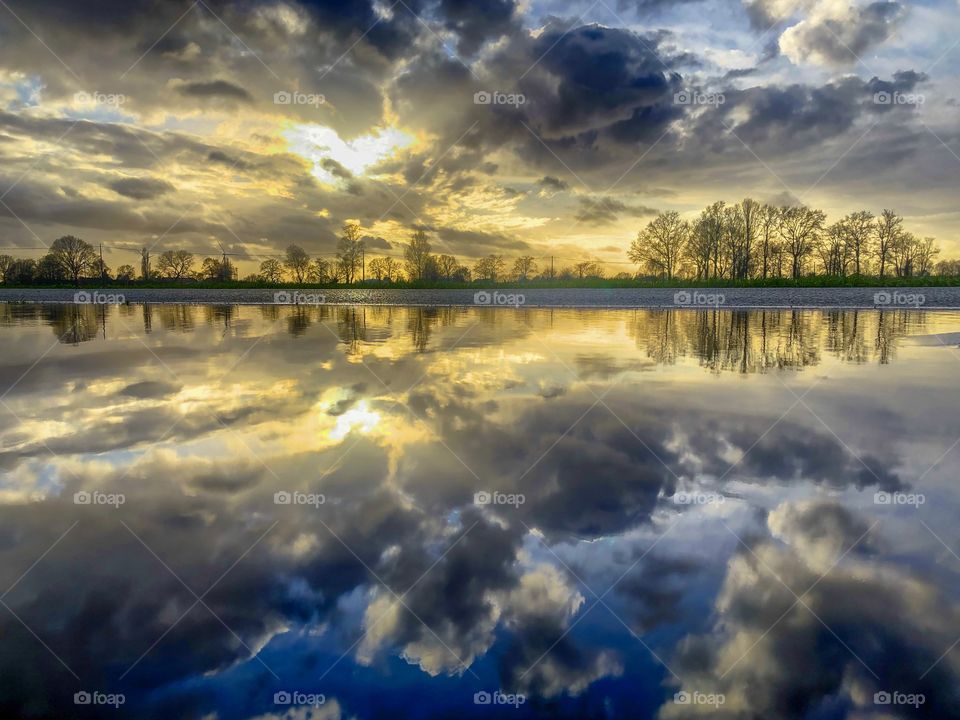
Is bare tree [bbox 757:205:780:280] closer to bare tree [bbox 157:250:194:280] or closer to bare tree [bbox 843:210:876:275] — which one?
bare tree [bbox 843:210:876:275]

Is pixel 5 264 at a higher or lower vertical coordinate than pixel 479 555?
higher

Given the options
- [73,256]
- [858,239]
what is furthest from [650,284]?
[73,256]

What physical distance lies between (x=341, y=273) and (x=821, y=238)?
8028cm

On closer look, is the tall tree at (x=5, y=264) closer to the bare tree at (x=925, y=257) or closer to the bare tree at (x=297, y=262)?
the bare tree at (x=297, y=262)

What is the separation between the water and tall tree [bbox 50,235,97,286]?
127 metres

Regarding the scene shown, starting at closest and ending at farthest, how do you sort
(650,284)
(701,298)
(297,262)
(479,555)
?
(479,555) < (701,298) < (650,284) < (297,262)

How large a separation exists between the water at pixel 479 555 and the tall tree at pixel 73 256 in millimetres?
127244

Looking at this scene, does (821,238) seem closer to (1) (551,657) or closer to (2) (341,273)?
(2) (341,273)

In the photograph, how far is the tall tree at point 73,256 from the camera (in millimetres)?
114938

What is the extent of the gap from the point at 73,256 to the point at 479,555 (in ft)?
458

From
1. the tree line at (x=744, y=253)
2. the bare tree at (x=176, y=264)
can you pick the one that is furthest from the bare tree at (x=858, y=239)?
the bare tree at (x=176, y=264)

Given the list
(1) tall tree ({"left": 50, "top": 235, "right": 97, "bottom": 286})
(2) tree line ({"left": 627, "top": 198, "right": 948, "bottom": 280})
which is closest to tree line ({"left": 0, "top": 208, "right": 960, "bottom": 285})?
(2) tree line ({"left": 627, "top": 198, "right": 948, "bottom": 280})

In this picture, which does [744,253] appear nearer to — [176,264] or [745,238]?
[745,238]

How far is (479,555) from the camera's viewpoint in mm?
5574
